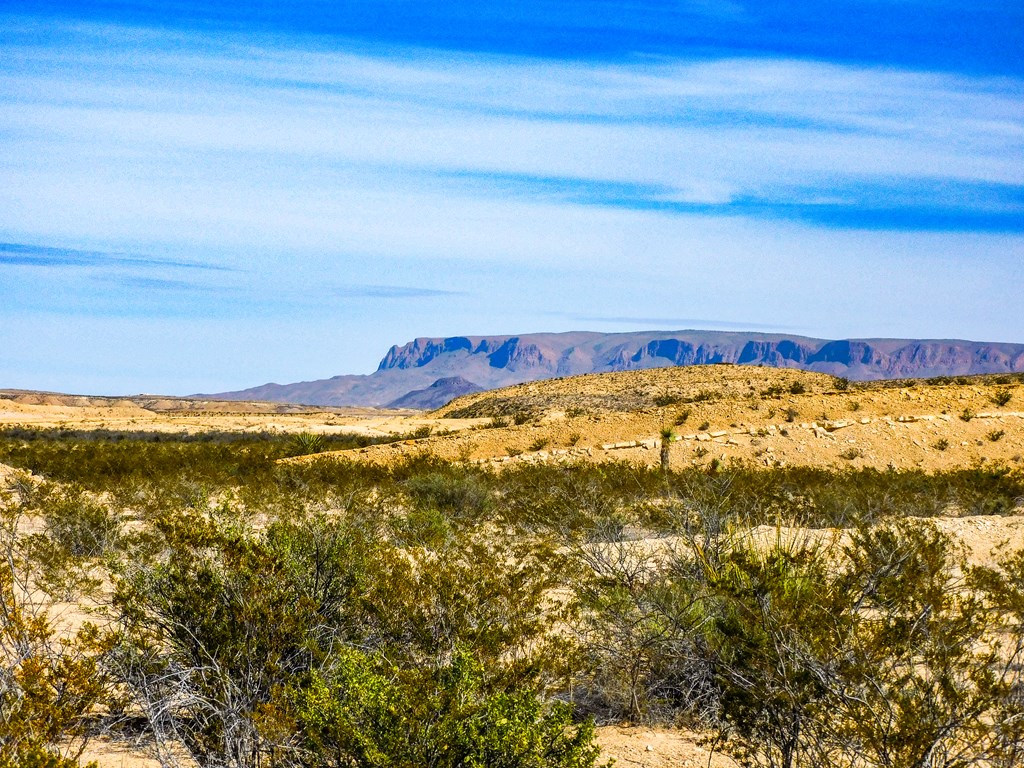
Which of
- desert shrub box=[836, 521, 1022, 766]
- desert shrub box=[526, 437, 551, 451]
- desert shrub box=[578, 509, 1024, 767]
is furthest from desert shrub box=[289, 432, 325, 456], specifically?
desert shrub box=[836, 521, 1022, 766]

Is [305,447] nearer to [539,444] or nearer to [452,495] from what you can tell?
[539,444]

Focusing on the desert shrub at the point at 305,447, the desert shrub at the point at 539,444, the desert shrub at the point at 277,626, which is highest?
the desert shrub at the point at 277,626

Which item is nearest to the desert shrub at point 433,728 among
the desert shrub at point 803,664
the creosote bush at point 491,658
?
the creosote bush at point 491,658

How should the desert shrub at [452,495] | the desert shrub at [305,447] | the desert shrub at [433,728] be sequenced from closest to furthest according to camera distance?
the desert shrub at [433,728], the desert shrub at [452,495], the desert shrub at [305,447]

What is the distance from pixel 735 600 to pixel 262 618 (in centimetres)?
340

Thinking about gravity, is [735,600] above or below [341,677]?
above

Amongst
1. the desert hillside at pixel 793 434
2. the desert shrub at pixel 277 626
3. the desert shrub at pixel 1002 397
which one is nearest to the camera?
the desert shrub at pixel 277 626

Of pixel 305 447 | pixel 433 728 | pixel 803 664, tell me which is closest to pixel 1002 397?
pixel 305 447

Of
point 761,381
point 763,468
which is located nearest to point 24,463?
point 763,468

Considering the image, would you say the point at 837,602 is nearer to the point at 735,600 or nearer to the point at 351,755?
the point at 735,600

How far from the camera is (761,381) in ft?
158

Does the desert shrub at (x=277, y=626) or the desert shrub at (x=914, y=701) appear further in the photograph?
the desert shrub at (x=277, y=626)

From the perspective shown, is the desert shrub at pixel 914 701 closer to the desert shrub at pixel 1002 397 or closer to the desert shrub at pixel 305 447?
the desert shrub at pixel 1002 397

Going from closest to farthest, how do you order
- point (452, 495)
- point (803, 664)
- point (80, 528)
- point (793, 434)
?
point (803, 664) < point (80, 528) < point (452, 495) < point (793, 434)
